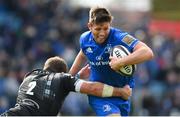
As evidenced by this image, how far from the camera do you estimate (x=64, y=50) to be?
16641 millimetres

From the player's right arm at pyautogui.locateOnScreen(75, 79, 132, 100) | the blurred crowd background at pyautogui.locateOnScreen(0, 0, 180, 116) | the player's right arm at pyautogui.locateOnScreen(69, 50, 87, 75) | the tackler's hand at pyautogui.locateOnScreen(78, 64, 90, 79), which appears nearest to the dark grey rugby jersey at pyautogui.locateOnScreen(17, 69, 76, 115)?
the player's right arm at pyautogui.locateOnScreen(75, 79, 132, 100)

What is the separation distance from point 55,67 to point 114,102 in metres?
0.86

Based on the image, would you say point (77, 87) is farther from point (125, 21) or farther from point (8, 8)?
point (125, 21)

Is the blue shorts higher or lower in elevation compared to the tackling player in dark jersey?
lower

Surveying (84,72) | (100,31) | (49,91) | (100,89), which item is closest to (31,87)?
(49,91)

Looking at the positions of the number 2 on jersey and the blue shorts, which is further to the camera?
the blue shorts

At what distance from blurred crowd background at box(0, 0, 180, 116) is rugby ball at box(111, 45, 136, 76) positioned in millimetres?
6367

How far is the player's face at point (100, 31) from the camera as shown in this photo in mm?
8344

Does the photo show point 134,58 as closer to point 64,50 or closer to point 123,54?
point 123,54

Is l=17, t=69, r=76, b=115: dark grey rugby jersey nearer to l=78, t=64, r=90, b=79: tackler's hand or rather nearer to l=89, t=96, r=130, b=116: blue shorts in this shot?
l=89, t=96, r=130, b=116: blue shorts

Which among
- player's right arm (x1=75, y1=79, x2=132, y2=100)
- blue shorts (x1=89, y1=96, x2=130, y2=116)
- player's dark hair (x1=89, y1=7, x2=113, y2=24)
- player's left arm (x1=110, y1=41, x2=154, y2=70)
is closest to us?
player's left arm (x1=110, y1=41, x2=154, y2=70)

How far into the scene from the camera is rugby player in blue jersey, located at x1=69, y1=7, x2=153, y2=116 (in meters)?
8.23

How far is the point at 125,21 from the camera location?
19.9 meters

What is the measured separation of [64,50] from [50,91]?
830 centimetres
